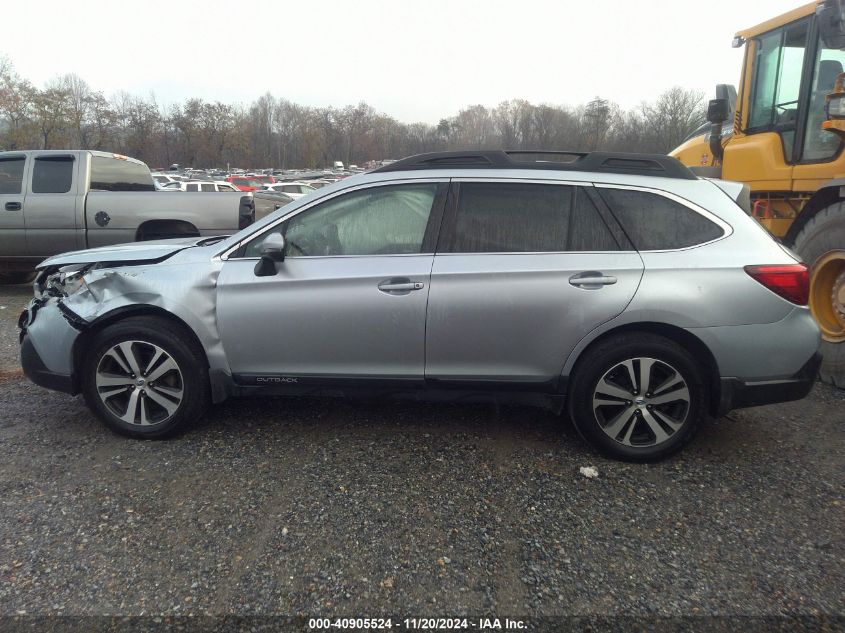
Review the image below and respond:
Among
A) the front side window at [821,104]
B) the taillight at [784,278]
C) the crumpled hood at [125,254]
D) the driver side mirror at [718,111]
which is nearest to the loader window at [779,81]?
the front side window at [821,104]

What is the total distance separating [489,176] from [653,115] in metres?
32.1

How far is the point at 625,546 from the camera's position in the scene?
107 inches

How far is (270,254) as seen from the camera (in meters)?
3.58

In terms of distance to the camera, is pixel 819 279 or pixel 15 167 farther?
pixel 15 167

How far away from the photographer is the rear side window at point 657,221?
3.47 meters

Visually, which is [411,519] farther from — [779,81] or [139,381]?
[779,81]

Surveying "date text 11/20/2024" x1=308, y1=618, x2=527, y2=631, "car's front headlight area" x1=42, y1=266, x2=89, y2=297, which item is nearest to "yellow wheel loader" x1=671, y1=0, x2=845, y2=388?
"date text 11/20/2024" x1=308, y1=618, x2=527, y2=631

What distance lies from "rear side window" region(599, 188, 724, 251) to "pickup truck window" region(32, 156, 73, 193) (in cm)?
794

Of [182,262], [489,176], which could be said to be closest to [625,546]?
[489,176]

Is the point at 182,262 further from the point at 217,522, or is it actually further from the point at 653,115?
the point at 653,115

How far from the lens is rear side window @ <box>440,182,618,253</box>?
355 centimetres

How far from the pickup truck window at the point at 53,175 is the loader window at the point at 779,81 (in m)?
8.91

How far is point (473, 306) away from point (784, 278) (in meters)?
1.79

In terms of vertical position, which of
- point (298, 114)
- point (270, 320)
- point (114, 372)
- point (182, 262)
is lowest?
point (114, 372)
